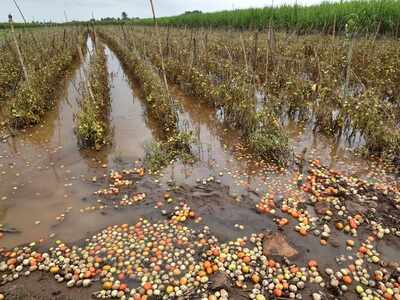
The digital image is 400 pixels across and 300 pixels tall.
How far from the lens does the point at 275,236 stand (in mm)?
3434

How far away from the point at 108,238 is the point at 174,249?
82cm

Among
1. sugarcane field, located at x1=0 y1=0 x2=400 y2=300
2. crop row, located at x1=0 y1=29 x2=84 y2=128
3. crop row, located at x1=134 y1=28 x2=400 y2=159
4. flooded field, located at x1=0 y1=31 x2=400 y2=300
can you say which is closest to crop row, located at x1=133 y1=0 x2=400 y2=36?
crop row, located at x1=134 y1=28 x2=400 y2=159

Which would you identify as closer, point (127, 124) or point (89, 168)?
point (89, 168)

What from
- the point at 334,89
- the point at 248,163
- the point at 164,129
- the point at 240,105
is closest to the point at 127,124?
the point at 164,129

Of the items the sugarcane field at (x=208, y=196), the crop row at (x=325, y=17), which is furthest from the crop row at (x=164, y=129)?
the crop row at (x=325, y=17)

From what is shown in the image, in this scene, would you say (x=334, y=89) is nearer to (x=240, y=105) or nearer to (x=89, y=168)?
(x=240, y=105)

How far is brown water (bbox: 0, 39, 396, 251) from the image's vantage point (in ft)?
12.6

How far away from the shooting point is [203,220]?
3766 millimetres

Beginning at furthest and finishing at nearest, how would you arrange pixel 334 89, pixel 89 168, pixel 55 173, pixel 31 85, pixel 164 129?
pixel 31 85, pixel 334 89, pixel 164 129, pixel 89 168, pixel 55 173

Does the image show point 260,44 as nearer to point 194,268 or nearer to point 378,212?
point 378,212

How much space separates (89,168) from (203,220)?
2387mm

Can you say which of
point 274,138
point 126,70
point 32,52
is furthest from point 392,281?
point 32,52

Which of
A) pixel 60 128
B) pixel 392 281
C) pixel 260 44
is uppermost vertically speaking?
pixel 260 44

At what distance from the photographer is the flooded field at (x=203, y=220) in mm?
2900
